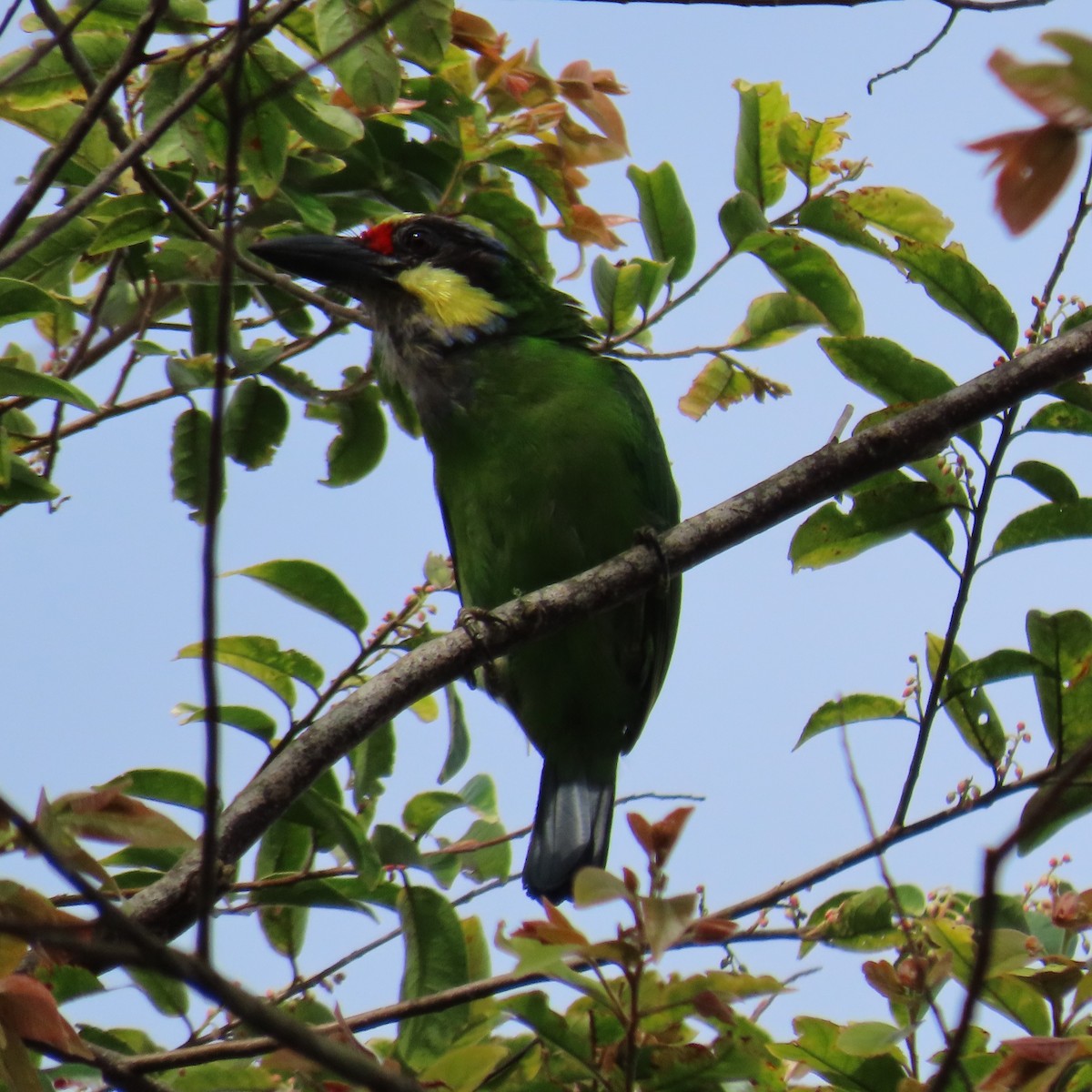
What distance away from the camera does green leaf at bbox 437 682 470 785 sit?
2.89 m

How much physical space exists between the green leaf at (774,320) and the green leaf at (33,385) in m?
1.45

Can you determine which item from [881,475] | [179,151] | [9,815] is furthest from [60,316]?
[9,815]

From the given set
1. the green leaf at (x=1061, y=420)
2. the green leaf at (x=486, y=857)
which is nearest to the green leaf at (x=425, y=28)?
the green leaf at (x=1061, y=420)

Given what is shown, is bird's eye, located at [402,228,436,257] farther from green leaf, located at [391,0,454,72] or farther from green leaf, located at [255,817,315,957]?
green leaf, located at [255,817,315,957]

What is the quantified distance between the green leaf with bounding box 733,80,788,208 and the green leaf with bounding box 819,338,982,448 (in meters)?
0.59

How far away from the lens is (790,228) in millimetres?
2898

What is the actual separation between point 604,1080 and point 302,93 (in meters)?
1.79

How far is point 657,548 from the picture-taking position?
253cm

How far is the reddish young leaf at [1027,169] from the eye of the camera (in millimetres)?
947

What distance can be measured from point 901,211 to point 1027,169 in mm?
1999

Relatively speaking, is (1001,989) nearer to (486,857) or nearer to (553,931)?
(553,931)

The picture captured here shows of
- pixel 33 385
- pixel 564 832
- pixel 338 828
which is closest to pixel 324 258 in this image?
pixel 33 385

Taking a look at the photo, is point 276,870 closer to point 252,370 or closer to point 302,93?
point 252,370

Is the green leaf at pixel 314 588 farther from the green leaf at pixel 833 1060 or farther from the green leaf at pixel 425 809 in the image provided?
the green leaf at pixel 833 1060
